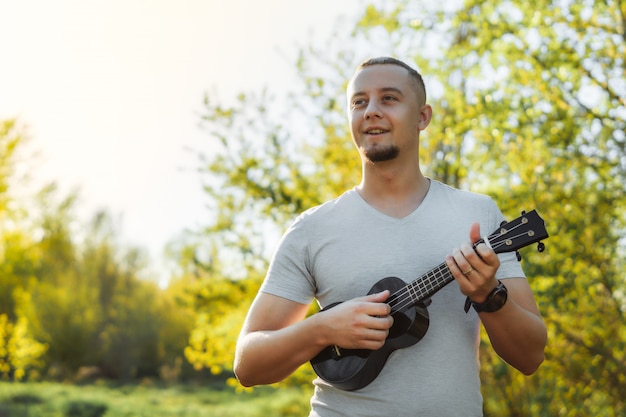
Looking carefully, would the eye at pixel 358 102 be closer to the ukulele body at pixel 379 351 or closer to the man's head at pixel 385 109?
the man's head at pixel 385 109

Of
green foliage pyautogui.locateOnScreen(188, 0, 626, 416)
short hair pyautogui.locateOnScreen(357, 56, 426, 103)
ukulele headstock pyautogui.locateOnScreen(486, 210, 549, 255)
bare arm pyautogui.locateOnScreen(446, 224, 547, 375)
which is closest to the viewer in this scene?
bare arm pyautogui.locateOnScreen(446, 224, 547, 375)

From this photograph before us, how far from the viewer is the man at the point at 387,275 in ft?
6.27

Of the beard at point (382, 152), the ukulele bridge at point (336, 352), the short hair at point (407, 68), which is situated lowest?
the ukulele bridge at point (336, 352)

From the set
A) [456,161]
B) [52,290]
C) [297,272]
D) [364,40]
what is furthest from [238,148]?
[52,290]

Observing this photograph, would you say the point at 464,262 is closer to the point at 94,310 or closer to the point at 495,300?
the point at 495,300

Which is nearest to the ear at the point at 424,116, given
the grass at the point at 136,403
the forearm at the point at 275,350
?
the forearm at the point at 275,350

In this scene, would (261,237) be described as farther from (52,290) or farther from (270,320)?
(52,290)

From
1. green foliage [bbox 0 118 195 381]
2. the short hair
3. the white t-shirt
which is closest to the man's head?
the short hair

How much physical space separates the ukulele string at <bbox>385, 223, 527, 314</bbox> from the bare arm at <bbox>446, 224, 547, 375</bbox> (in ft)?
0.36

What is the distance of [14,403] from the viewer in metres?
19.7

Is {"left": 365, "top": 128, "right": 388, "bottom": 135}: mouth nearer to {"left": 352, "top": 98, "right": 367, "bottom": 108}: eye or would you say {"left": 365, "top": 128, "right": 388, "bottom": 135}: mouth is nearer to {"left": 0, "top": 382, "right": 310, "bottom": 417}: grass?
{"left": 352, "top": 98, "right": 367, "bottom": 108}: eye

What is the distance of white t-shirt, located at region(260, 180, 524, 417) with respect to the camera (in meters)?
1.94

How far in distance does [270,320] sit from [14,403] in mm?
20420

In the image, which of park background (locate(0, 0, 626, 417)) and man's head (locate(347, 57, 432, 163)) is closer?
man's head (locate(347, 57, 432, 163))
